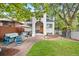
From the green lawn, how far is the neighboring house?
10 centimetres

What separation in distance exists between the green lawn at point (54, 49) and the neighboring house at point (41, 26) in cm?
10

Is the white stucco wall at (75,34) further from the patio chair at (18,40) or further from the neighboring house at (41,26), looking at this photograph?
the patio chair at (18,40)

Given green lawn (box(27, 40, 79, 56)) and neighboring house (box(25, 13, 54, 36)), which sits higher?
neighboring house (box(25, 13, 54, 36))

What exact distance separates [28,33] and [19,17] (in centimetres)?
17

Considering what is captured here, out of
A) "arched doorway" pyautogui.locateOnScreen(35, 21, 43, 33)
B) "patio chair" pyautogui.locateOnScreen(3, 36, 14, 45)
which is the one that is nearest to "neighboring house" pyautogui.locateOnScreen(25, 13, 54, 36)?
"arched doorway" pyautogui.locateOnScreen(35, 21, 43, 33)

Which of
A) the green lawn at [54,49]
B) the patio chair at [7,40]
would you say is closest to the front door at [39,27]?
the green lawn at [54,49]

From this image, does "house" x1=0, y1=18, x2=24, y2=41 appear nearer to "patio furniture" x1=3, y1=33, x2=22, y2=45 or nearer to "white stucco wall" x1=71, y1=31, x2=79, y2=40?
"patio furniture" x1=3, y1=33, x2=22, y2=45

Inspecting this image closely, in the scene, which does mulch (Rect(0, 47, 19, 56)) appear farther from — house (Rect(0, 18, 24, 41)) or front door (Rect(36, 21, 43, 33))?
front door (Rect(36, 21, 43, 33))

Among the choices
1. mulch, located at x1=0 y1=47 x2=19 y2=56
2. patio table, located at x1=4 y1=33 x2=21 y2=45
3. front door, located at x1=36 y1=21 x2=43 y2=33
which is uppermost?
front door, located at x1=36 y1=21 x2=43 y2=33

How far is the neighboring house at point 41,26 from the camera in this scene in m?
2.33

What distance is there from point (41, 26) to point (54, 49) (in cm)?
24

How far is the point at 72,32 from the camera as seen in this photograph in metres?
2.35

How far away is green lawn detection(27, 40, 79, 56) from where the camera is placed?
91.0 inches

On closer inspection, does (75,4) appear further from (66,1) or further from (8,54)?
(8,54)
